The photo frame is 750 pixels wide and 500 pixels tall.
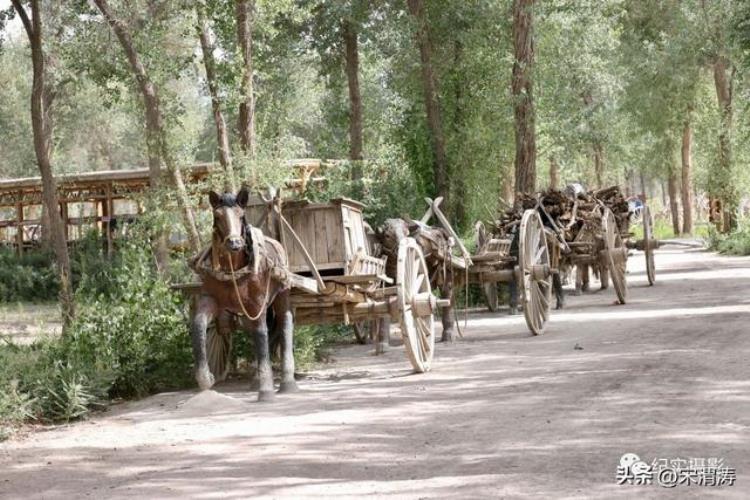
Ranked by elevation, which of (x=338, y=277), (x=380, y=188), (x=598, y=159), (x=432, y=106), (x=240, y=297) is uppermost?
(x=598, y=159)

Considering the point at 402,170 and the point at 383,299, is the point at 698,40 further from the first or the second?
the point at 383,299

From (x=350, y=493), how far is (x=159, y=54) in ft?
51.6

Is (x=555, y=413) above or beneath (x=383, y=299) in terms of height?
beneath

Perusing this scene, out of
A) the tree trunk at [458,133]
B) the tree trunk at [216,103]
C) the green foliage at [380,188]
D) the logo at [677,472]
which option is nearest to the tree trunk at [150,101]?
the tree trunk at [216,103]

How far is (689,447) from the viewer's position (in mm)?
7219

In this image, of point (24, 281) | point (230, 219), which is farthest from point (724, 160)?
point (230, 219)

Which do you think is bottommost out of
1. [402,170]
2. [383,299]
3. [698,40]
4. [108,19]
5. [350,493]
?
[350,493]

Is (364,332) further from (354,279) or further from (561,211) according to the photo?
(561,211)

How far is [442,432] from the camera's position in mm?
8602

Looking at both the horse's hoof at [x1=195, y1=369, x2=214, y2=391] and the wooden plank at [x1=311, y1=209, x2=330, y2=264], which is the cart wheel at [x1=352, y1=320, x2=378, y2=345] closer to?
the wooden plank at [x1=311, y1=209, x2=330, y2=264]

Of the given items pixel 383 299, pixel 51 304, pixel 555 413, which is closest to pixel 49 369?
pixel 383 299

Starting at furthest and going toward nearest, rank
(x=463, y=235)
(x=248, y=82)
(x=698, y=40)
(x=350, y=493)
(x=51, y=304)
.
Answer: (x=698, y=40), (x=51, y=304), (x=463, y=235), (x=248, y=82), (x=350, y=493)

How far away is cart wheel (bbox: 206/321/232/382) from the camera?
12.5 meters

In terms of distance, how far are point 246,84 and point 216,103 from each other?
0.79 metres
